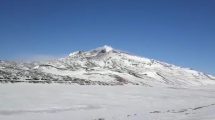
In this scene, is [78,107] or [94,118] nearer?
[94,118]

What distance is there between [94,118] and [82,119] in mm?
1185

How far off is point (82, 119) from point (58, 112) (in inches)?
158

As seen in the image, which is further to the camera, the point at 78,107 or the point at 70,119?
the point at 78,107

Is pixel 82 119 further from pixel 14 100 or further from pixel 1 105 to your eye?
pixel 14 100

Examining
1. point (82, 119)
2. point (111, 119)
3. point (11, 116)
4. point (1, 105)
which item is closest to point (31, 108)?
point (1, 105)

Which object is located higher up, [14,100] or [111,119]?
[14,100]

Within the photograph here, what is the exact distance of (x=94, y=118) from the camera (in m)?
26.6

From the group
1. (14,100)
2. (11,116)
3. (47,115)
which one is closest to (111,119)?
(47,115)

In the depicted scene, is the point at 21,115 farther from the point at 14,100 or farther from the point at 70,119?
the point at 14,100

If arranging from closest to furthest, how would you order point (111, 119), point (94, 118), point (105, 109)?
1. point (111, 119)
2. point (94, 118)
3. point (105, 109)

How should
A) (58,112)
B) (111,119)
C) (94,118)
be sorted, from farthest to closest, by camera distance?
1. (58,112)
2. (94,118)
3. (111,119)

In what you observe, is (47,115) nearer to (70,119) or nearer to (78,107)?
(70,119)

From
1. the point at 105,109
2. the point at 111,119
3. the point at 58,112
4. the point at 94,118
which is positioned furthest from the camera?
the point at 105,109

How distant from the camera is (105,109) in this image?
33.2 m
